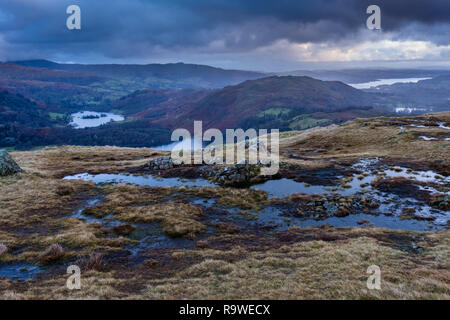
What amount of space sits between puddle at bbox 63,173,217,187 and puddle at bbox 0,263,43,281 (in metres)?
24.0

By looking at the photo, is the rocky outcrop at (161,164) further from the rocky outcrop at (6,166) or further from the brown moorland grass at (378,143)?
the brown moorland grass at (378,143)

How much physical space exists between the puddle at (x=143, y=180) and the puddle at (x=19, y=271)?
78.8 ft

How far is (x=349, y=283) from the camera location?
45.2ft

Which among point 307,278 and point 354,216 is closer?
point 307,278

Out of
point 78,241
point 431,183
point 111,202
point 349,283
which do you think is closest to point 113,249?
point 78,241

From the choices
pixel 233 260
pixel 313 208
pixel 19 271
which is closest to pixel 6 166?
pixel 19 271

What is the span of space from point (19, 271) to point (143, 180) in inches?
1093

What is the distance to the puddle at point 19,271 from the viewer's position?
55.7 ft

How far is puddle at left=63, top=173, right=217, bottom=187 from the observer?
4212cm

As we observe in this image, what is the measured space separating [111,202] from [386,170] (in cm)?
4264

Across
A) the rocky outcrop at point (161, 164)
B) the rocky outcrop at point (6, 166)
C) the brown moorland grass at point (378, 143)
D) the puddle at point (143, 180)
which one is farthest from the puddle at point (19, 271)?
the brown moorland grass at point (378, 143)

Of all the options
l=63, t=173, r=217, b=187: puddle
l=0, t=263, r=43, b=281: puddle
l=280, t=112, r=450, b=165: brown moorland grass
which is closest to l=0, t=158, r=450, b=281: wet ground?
l=0, t=263, r=43, b=281: puddle

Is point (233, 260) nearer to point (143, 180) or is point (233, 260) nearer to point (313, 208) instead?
point (313, 208)
